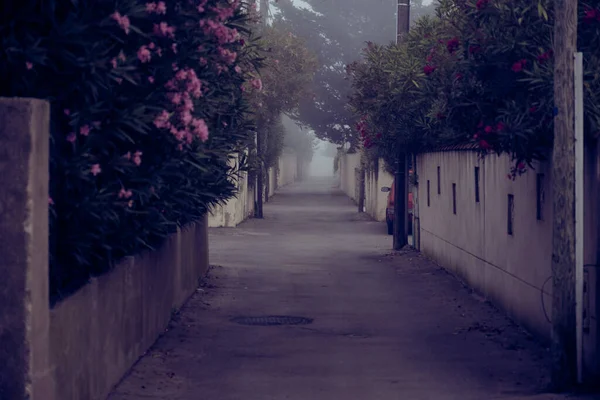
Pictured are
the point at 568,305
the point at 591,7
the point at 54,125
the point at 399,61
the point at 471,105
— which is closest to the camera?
the point at 54,125

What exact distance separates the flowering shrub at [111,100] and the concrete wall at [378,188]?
25757 mm

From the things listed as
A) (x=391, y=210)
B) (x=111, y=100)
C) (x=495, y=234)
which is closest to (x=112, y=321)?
(x=111, y=100)

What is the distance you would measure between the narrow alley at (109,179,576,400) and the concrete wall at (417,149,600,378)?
1.09 feet

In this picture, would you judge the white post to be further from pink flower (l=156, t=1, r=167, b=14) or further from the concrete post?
the concrete post

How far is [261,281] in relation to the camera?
60.3 feet

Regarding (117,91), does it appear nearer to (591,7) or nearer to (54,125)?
(54,125)

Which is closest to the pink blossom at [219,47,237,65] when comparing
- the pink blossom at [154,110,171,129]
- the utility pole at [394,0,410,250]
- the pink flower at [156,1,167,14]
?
the pink blossom at [154,110,171,129]

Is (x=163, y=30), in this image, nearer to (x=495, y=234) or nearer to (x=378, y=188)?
(x=495, y=234)

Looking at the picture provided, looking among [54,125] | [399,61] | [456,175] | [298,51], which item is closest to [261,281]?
[456,175]

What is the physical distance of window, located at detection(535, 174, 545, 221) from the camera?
39.5ft

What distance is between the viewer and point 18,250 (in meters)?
6.63

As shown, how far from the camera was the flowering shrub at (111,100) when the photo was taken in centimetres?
759

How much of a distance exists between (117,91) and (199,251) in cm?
933

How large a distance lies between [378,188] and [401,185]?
11739 millimetres
